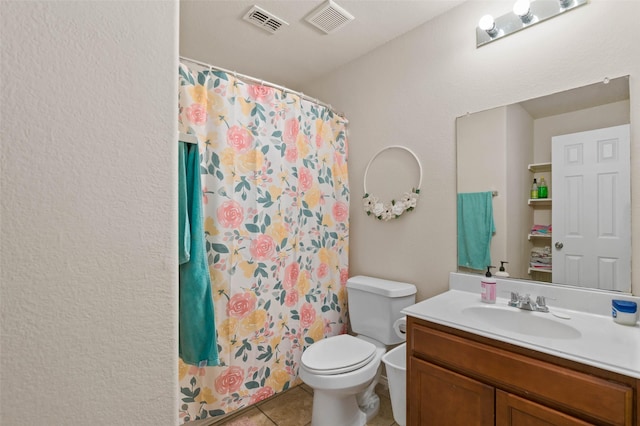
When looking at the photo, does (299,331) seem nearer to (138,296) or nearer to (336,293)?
(336,293)

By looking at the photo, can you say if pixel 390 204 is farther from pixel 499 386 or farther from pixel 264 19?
pixel 264 19

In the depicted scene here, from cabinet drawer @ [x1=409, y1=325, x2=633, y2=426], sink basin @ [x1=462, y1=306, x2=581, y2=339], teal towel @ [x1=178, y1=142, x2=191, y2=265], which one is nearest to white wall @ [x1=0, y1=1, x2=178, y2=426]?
teal towel @ [x1=178, y1=142, x2=191, y2=265]

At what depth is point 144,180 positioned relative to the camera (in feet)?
1.88

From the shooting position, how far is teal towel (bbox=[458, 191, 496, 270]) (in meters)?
1.68

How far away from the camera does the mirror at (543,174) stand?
4.34 ft

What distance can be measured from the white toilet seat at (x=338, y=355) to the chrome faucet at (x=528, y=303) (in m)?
0.78

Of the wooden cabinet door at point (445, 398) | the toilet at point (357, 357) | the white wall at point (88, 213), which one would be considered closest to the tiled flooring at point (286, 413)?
the toilet at point (357, 357)

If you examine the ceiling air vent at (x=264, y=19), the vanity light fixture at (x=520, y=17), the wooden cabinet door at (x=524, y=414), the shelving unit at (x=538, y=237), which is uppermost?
the ceiling air vent at (x=264, y=19)

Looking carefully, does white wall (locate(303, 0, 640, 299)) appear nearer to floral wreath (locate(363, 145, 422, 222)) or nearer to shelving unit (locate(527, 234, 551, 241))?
floral wreath (locate(363, 145, 422, 222))

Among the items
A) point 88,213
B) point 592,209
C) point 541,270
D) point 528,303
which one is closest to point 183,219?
point 88,213

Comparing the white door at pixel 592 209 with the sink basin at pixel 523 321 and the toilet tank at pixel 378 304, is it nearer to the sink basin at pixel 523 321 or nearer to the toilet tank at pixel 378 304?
the sink basin at pixel 523 321

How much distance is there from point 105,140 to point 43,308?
295 millimetres

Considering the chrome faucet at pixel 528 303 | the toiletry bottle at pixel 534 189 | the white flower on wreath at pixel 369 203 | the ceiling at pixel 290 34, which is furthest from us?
the white flower on wreath at pixel 369 203

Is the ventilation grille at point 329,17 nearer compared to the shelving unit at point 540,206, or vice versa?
the shelving unit at point 540,206
